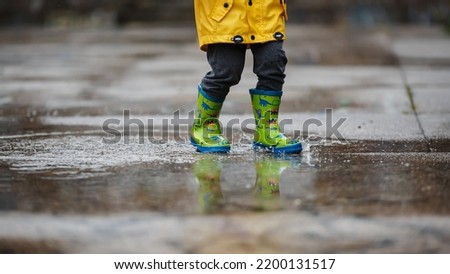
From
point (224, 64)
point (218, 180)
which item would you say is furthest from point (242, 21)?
point (218, 180)

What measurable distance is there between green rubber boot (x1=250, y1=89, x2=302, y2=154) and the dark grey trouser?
51mm

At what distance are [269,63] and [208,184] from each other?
3.15 ft

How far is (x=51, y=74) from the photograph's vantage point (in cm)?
840

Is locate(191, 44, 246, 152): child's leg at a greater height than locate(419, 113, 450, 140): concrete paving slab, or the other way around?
locate(191, 44, 246, 152): child's leg

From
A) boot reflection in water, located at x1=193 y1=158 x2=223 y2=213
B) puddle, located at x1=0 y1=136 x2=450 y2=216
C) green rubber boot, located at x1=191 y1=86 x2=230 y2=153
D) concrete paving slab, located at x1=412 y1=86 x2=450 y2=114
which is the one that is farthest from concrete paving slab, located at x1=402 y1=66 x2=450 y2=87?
boot reflection in water, located at x1=193 y1=158 x2=223 y2=213

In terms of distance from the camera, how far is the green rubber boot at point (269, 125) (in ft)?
15.4

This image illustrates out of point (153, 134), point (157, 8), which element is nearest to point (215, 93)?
point (153, 134)

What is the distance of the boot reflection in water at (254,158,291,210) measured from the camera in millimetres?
3670

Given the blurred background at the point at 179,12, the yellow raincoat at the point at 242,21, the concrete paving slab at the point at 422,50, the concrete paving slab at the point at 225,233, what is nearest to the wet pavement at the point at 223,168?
the concrete paving slab at the point at 225,233

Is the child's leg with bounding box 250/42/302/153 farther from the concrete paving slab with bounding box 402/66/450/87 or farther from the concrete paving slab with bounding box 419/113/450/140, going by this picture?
the concrete paving slab with bounding box 402/66/450/87

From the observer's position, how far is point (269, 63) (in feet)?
15.2

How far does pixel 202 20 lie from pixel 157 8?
11.8 meters

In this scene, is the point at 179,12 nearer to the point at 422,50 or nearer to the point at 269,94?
the point at 422,50

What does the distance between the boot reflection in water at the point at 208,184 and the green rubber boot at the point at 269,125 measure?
0.40 m
